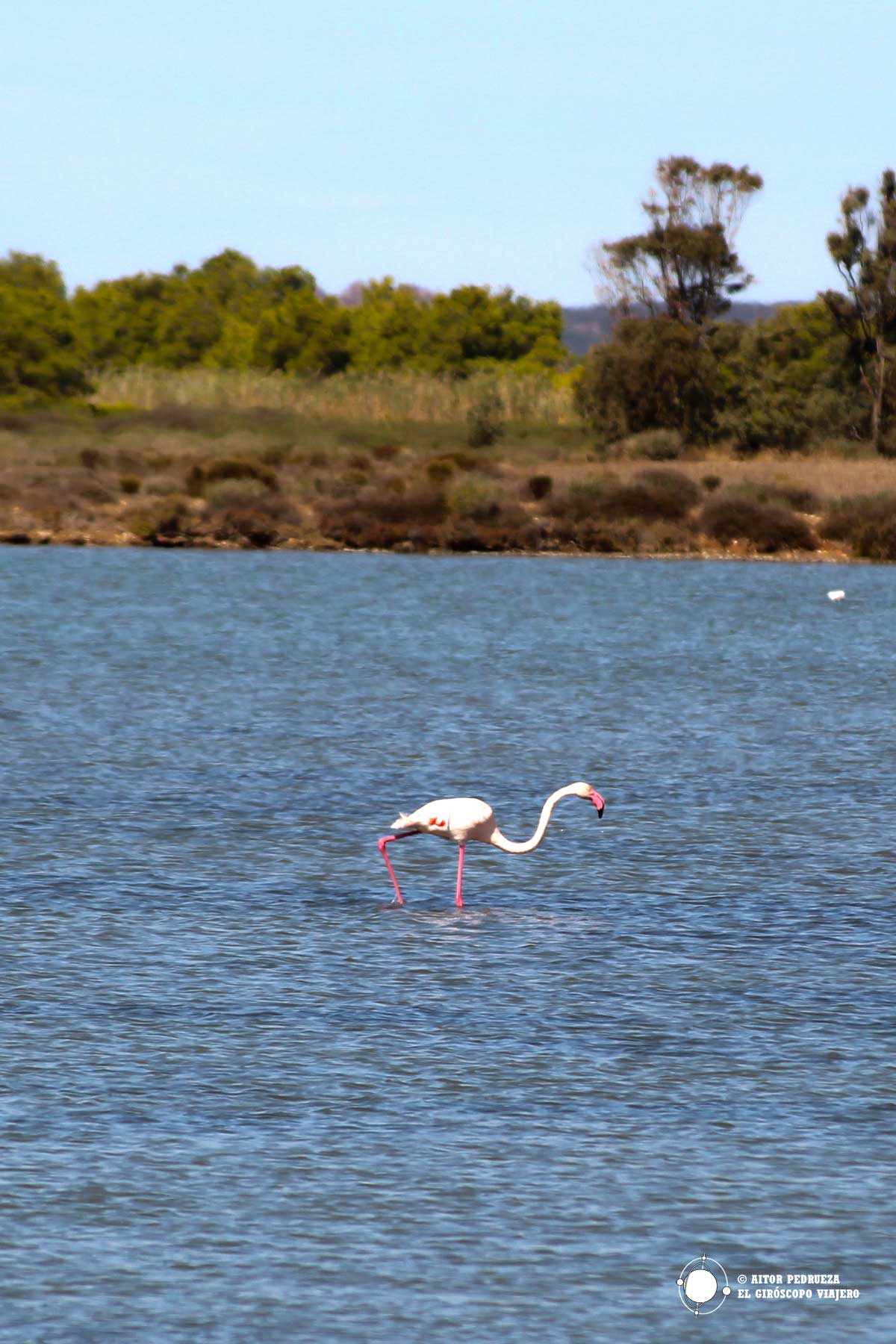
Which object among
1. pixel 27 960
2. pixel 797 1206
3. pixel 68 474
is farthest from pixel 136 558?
pixel 797 1206

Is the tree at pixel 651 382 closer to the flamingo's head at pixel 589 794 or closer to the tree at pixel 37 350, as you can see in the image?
the tree at pixel 37 350

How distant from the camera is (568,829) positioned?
23.0m

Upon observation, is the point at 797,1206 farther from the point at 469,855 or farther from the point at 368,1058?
the point at 469,855

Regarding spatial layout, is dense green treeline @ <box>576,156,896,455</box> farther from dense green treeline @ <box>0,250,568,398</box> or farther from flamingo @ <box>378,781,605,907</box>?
flamingo @ <box>378,781,605,907</box>

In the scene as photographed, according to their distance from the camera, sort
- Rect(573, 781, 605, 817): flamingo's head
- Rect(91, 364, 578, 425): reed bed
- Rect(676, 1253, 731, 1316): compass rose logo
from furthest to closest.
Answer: Rect(91, 364, 578, 425): reed bed, Rect(573, 781, 605, 817): flamingo's head, Rect(676, 1253, 731, 1316): compass rose logo

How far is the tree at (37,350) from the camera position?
4437 inches

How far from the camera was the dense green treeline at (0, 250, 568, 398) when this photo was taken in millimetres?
116250

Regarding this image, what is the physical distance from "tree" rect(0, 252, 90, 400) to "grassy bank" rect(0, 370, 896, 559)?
491 inches

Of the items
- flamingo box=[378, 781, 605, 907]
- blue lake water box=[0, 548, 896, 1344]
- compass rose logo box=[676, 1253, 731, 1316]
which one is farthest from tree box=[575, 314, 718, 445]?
compass rose logo box=[676, 1253, 731, 1316]

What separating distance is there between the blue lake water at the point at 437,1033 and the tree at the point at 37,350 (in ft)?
270

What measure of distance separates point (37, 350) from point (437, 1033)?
104 m

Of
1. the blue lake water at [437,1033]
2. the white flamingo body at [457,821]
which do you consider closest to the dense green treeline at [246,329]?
the blue lake water at [437,1033]

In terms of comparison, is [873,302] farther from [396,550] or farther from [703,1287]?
[703,1287]

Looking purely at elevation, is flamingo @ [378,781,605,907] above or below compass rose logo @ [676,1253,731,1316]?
above
